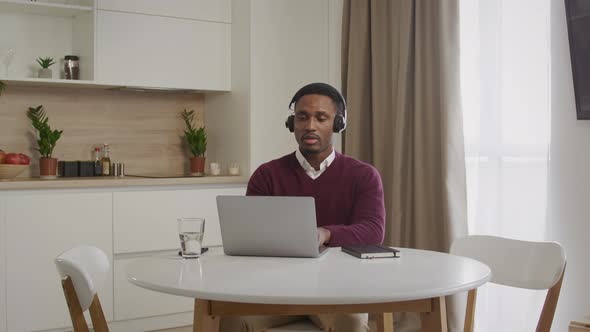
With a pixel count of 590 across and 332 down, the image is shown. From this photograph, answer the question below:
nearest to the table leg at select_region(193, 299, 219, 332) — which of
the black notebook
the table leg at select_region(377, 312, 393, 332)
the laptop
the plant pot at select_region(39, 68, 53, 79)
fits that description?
the laptop

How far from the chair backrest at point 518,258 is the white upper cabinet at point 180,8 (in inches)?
101

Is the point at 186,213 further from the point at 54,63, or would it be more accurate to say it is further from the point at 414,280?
the point at 414,280

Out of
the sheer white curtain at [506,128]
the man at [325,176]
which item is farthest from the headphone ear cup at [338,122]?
the sheer white curtain at [506,128]

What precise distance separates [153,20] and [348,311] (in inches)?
117

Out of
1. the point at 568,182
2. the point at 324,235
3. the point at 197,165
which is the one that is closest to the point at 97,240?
the point at 197,165

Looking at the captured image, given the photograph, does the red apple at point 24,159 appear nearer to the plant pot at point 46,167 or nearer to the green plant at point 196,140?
the plant pot at point 46,167

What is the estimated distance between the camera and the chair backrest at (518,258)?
6.70 ft

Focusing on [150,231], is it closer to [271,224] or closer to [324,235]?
[324,235]

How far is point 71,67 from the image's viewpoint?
13.6ft

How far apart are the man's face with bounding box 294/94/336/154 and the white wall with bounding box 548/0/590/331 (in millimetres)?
1013

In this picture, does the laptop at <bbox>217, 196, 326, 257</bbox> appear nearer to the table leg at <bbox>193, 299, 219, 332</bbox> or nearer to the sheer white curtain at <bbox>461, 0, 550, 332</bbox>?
the table leg at <bbox>193, 299, 219, 332</bbox>

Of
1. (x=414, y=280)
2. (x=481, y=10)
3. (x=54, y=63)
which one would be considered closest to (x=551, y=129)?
(x=481, y=10)

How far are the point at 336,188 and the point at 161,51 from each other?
2079 mm

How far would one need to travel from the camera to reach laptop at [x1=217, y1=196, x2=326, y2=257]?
6.41 ft
